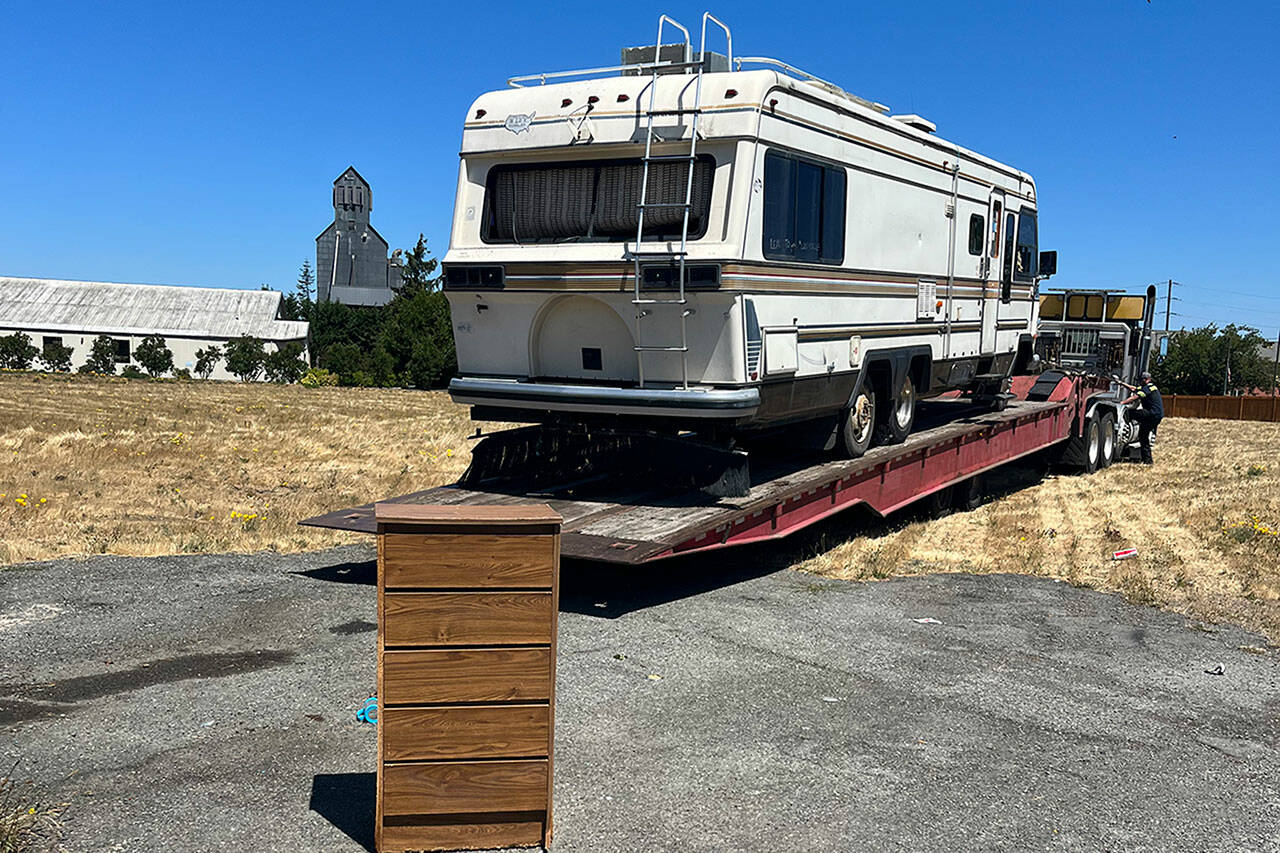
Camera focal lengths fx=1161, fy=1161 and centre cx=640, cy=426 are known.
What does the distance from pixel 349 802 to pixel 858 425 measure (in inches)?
281

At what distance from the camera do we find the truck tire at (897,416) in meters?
11.4

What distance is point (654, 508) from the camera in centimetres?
882

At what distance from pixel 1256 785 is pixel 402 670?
394cm

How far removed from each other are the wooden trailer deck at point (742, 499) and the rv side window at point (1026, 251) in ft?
7.62

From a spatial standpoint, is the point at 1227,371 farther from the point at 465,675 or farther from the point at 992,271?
the point at 465,675

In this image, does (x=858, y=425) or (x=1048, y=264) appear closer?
(x=858, y=425)

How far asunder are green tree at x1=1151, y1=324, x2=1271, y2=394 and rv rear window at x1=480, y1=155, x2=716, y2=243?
8732cm

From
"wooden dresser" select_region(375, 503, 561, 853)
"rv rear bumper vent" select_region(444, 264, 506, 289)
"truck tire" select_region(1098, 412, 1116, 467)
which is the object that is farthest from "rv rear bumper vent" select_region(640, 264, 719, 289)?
"truck tire" select_region(1098, 412, 1116, 467)

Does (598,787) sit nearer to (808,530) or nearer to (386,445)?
(808,530)

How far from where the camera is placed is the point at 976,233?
12891 mm

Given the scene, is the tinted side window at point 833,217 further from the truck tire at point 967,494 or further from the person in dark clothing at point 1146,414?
the person in dark clothing at point 1146,414

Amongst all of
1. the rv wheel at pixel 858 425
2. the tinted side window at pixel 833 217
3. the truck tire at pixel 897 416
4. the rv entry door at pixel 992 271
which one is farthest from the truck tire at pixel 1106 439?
the tinted side window at pixel 833 217

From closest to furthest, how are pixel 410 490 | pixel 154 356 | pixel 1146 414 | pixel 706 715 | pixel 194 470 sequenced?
pixel 706 715 < pixel 410 490 < pixel 194 470 < pixel 1146 414 < pixel 154 356

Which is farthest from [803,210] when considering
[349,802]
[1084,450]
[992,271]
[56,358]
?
[56,358]
